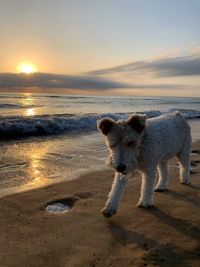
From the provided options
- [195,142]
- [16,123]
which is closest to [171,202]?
[195,142]

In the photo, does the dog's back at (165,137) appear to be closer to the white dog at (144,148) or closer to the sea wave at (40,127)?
the white dog at (144,148)

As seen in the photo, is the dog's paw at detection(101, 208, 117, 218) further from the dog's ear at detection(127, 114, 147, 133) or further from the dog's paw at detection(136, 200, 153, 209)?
the dog's ear at detection(127, 114, 147, 133)

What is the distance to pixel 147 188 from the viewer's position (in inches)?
230

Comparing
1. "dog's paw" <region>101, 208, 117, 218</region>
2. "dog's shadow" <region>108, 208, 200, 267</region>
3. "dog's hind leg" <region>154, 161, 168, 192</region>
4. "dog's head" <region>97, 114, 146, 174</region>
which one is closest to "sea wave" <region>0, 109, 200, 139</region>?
"dog's hind leg" <region>154, 161, 168, 192</region>

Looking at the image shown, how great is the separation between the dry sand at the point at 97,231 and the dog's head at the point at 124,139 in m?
0.93

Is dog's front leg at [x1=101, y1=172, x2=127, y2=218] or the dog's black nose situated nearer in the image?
the dog's black nose

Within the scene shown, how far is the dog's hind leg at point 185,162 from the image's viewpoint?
7.19 m

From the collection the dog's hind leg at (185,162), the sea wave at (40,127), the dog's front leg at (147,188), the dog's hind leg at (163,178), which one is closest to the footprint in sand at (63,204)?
the dog's front leg at (147,188)

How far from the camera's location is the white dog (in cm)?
501

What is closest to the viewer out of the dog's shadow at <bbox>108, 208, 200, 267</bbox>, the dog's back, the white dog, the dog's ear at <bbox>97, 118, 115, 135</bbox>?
the dog's shadow at <bbox>108, 208, 200, 267</bbox>

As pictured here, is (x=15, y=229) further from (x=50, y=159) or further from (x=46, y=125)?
(x=46, y=125)

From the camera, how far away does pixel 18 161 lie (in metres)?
9.64

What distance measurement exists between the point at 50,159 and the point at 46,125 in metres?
7.91

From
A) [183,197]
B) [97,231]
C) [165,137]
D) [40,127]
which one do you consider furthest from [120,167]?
[40,127]
